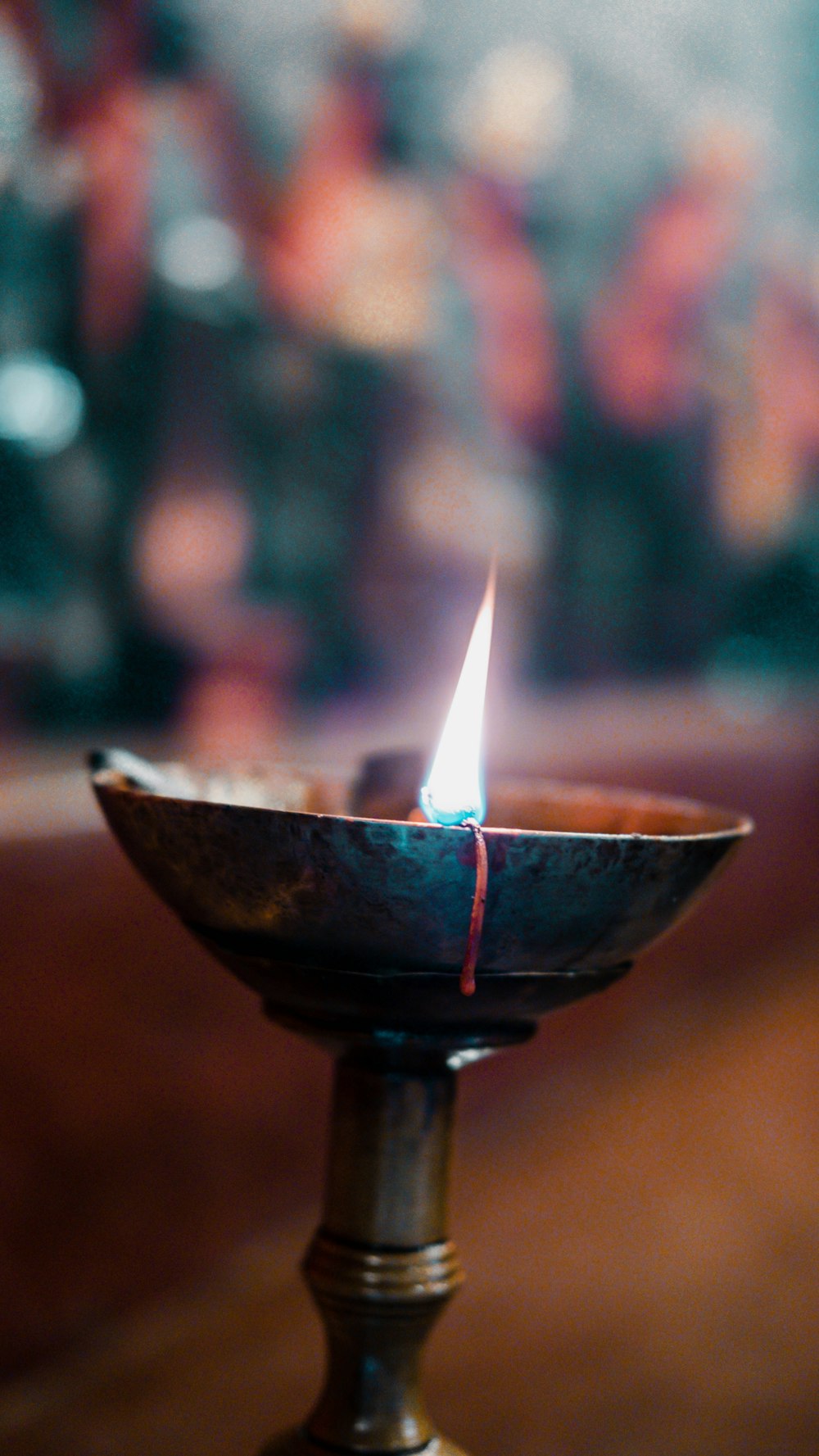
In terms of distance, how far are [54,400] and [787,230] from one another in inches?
109

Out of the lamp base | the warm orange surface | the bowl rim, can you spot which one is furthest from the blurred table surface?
the bowl rim

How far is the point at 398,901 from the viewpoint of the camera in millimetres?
458

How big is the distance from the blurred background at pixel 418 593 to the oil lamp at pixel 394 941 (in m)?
0.30

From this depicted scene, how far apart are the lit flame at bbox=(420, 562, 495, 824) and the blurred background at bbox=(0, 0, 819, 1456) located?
1.70ft

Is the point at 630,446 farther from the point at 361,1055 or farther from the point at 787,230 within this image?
the point at 361,1055

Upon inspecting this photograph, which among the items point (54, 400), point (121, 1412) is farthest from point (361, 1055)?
point (54, 400)

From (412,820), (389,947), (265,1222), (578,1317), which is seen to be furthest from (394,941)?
(265,1222)

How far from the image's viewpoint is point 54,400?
1.66 meters

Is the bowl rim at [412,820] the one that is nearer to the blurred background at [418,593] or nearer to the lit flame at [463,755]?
the lit flame at [463,755]

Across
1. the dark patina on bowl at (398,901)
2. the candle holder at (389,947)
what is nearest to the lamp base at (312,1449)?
the candle holder at (389,947)

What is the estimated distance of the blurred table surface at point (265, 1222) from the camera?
2.91ft

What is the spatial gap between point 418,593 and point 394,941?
2145mm

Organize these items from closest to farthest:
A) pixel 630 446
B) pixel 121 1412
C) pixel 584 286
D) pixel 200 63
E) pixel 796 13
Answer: pixel 121 1412 → pixel 200 63 → pixel 584 286 → pixel 630 446 → pixel 796 13

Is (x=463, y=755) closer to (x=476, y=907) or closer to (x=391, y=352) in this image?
(x=476, y=907)
